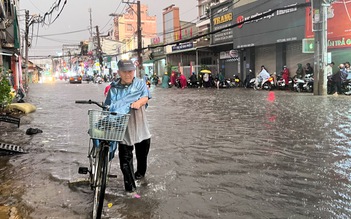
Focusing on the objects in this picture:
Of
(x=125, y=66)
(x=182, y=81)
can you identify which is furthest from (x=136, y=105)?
(x=182, y=81)

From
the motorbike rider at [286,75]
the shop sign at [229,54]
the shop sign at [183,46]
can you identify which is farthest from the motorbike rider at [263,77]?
the shop sign at [183,46]

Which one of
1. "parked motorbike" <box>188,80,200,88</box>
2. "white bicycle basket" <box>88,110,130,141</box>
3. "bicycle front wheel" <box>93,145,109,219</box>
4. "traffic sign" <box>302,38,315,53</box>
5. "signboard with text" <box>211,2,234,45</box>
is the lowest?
"bicycle front wheel" <box>93,145,109,219</box>

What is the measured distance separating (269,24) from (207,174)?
22524 millimetres

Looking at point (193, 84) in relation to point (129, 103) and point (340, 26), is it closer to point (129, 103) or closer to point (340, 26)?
point (340, 26)

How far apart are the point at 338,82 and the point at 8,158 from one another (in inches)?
644

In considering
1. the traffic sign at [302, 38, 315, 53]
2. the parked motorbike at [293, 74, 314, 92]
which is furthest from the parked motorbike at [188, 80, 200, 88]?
the traffic sign at [302, 38, 315, 53]

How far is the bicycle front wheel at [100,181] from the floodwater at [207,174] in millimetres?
274

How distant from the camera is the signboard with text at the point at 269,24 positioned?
2321 centimetres

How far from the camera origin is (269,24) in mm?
25906

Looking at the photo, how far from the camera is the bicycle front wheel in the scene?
369cm

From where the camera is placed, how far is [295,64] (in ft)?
82.7

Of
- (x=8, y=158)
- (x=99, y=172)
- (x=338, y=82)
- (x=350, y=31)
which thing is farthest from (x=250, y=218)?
(x=350, y=31)

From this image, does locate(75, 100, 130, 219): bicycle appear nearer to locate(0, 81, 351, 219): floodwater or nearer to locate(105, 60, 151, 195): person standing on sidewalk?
locate(0, 81, 351, 219): floodwater

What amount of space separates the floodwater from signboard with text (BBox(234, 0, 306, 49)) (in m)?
14.1
